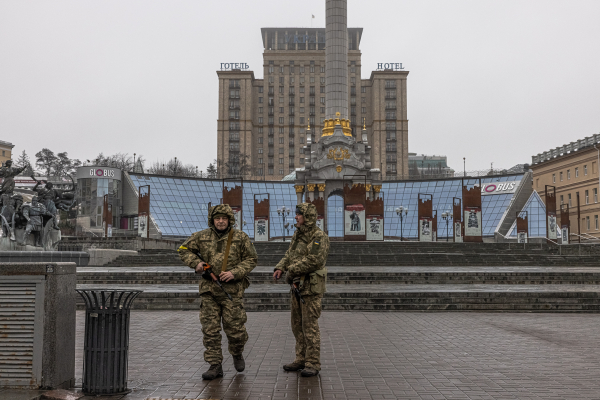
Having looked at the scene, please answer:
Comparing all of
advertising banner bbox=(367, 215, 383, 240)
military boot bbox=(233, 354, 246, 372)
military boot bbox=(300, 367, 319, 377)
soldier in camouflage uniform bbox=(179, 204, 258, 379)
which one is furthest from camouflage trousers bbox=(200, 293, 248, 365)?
advertising banner bbox=(367, 215, 383, 240)

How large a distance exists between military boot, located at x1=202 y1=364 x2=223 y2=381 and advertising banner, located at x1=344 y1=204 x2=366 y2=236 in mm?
27456

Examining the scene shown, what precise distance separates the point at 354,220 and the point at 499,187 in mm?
31586

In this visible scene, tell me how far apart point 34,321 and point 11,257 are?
15383mm

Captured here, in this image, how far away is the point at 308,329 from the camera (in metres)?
6.15

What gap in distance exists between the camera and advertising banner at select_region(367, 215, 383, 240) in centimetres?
3309

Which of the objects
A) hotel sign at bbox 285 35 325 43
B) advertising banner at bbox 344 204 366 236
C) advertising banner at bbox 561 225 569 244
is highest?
hotel sign at bbox 285 35 325 43

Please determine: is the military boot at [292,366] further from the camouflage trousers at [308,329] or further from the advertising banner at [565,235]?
the advertising banner at [565,235]

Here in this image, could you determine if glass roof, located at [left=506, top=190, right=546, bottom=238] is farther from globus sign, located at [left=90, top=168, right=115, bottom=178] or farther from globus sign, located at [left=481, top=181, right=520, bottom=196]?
globus sign, located at [left=90, top=168, right=115, bottom=178]

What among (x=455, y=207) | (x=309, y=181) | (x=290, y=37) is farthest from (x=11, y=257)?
(x=290, y=37)

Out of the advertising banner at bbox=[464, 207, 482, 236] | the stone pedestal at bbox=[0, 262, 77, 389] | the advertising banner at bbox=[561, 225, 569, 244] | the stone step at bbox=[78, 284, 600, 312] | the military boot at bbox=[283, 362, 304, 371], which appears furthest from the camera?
the advertising banner at bbox=[561, 225, 569, 244]

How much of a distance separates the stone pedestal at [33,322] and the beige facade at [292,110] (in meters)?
104

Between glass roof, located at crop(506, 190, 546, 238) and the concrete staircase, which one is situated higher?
glass roof, located at crop(506, 190, 546, 238)

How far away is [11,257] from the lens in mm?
18641

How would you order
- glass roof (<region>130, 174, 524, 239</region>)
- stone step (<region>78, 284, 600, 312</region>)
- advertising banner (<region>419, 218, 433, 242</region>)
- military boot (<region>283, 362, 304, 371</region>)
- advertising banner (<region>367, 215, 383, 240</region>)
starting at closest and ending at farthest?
military boot (<region>283, 362, 304, 371</region>) → stone step (<region>78, 284, 600, 312</region>) → advertising banner (<region>367, 215, 383, 240</region>) → advertising banner (<region>419, 218, 433, 242</region>) → glass roof (<region>130, 174, 524, 239</region>)
